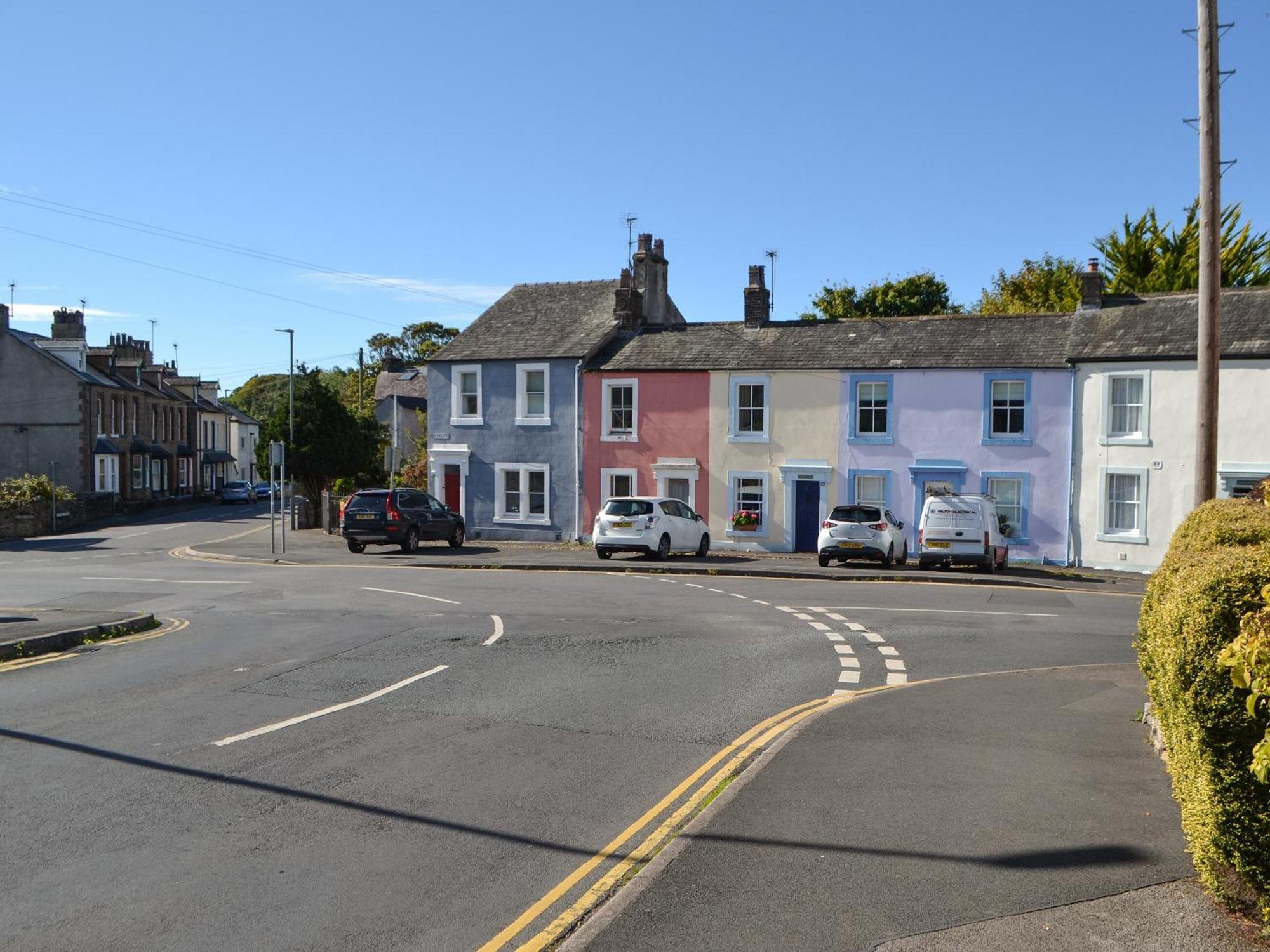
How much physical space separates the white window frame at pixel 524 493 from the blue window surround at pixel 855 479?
410 inches

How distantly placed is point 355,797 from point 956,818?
4078 mm

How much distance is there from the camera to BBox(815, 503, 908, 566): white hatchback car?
28078 millimetres

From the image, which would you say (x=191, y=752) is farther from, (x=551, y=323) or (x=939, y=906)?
(x=551, y=323)

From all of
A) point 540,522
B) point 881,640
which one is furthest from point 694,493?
point 881,640

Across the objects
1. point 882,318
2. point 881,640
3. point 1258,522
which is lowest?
point 881,640

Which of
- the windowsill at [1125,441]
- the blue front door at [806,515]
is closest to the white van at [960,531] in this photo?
the windowsill at [1125,441]

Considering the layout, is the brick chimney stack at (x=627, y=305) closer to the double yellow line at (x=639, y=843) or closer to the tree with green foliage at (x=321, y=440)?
the tree with green foliage at (x=321, y=440)

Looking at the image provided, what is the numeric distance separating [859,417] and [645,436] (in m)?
7.18

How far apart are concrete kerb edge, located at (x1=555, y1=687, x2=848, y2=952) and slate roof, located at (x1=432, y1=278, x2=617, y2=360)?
30.0m

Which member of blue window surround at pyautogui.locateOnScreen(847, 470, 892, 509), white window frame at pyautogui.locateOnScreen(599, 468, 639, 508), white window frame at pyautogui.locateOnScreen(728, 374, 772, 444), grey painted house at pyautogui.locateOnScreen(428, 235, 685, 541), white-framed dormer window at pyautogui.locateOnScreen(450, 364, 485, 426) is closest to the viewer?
blue window surround at pyautogui.locateOnScreen(847, 470, 892, 509)

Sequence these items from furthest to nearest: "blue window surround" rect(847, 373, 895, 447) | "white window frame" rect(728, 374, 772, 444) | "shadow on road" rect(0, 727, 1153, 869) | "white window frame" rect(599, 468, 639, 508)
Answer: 1. "white window frame" rect(599, 468, 639, 508)
2. "white window frame" rect(728, 374, 772, 444)
3. "blue window surround" rect(847, 373, 895, 447)
4. "shadow on road" rect(0, 727, 1153, 869)

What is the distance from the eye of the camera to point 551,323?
4034cm

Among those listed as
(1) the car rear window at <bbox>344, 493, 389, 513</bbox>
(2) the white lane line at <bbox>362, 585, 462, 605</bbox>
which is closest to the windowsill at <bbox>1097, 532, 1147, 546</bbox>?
(2) the white lane line at <bbox>362, 585, 462, 605</bbox>

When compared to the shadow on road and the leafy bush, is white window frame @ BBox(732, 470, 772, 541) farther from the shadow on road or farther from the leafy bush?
the leafy bush
